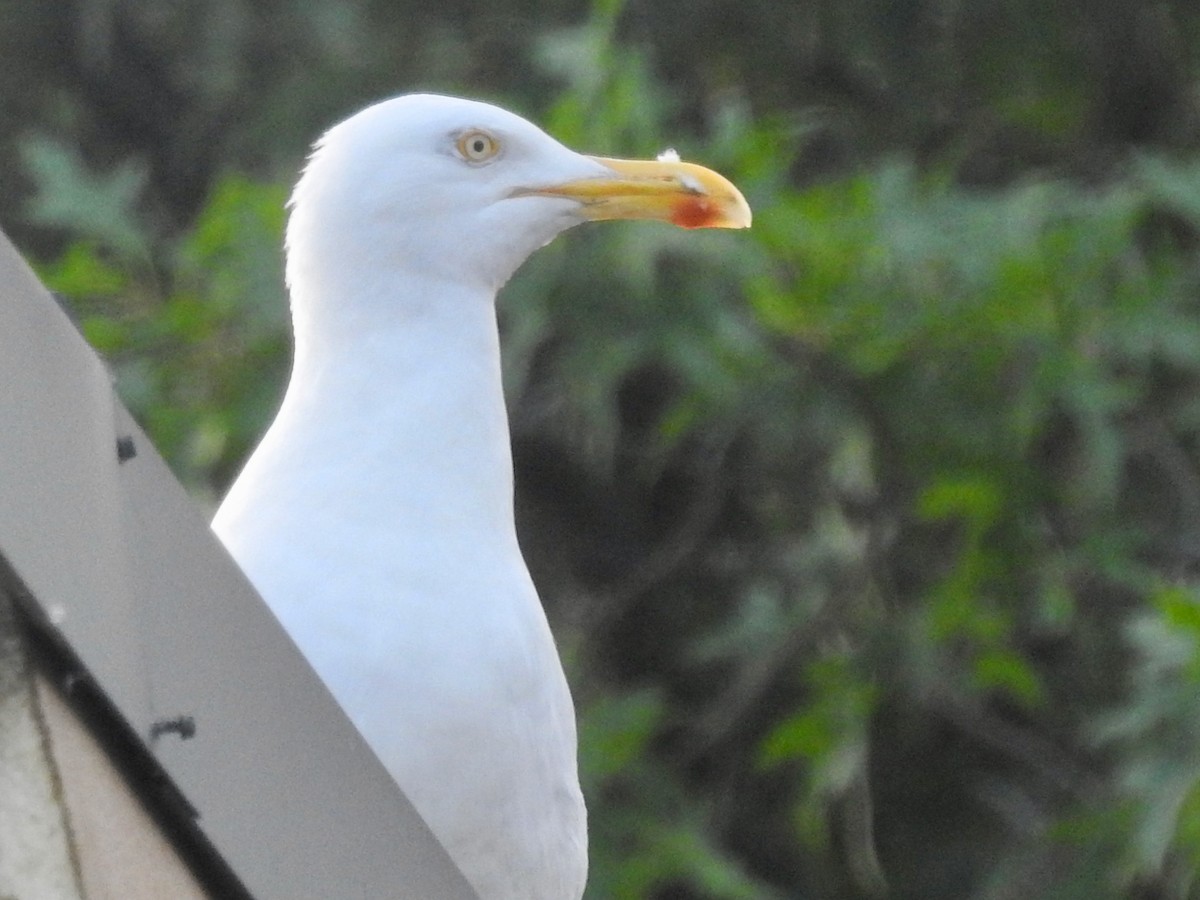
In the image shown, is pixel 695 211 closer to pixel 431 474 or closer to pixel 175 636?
pixel 431 474

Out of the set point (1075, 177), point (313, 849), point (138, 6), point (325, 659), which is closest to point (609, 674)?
point (1075, 177)

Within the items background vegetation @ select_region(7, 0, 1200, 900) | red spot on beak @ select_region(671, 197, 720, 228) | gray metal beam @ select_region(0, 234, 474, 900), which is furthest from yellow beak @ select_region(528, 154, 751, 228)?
background vegetation @ select_region(7, 0, 1200, 900)

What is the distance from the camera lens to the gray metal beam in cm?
144

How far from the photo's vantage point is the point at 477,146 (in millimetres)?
2658

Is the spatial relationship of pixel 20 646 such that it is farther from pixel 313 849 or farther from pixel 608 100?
pixel 608 100

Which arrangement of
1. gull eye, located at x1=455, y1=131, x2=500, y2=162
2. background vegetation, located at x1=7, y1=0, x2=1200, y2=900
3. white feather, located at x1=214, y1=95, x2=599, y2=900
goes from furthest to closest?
background vegetation, located at x1=7, y1=0, x2=1200, y2=900 < gull eye, located at x1=455, y1=131, x2=500, y2=162 < white feather, located at x1=214, y1=95, x2=599, y2=900

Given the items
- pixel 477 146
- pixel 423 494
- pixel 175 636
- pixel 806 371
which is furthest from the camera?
pixel 806 371

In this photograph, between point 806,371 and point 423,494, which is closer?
point 423,494

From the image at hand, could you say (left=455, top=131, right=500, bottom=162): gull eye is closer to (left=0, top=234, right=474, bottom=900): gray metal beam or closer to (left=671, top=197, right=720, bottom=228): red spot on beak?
(left=671, top=197, right=720, bottom=228): red spot on beak

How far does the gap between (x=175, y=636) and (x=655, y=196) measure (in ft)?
3.97

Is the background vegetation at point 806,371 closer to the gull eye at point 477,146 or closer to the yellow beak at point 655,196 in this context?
the yellow beak at point 655,196

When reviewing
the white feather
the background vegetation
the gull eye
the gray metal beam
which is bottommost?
the background vegetation

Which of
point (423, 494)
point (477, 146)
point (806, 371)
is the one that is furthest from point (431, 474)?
point (806, 371)

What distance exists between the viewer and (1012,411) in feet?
15.7
